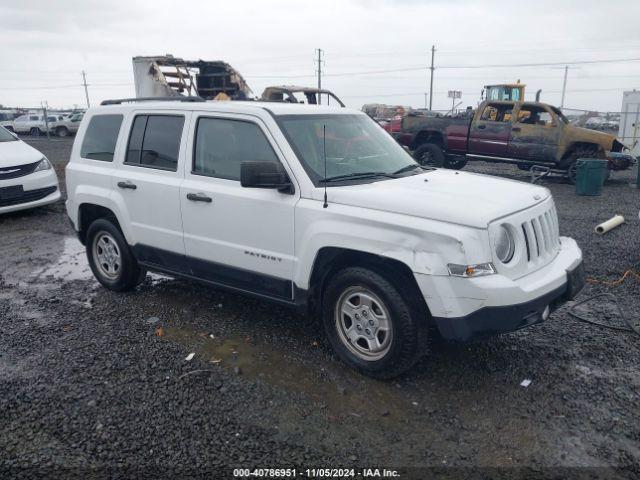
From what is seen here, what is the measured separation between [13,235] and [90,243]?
136 inches

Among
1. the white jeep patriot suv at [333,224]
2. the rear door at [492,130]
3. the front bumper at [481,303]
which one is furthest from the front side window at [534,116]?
the front bumper at [481,303]

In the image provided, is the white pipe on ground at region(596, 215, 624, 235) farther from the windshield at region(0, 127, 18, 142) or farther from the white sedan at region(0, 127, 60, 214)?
the windshield at region(0, 127, 18, 142)

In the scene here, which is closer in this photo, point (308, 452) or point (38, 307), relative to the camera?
point (308, 452)

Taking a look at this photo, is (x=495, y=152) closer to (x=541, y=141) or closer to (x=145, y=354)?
(x=541, y=141)

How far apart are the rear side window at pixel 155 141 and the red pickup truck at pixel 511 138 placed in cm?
1032

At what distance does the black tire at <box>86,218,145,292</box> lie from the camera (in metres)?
5.31

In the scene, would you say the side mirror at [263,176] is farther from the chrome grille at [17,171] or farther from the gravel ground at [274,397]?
the chrome grille at [17,171]

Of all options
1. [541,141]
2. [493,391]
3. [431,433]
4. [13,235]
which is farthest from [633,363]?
[541,141]

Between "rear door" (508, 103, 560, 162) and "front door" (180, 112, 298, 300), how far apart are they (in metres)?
10.8

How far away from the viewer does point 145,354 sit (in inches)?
165

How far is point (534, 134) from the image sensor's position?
13.2 meters

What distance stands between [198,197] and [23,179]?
6.02 m

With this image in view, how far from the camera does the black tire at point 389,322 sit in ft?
11.4

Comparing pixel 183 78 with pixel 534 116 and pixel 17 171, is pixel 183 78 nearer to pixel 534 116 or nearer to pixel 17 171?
pixel 17 171
